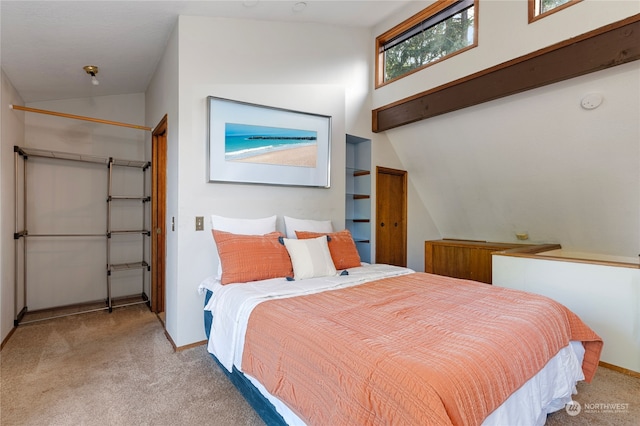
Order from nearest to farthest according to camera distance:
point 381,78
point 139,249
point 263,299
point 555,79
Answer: point 263,299
point 555,79
point 381,78
point 139,249

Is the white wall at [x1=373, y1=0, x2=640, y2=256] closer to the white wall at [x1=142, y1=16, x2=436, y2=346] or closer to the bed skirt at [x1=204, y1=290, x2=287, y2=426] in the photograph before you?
the white wall at [x1=142, y1=16, x2=436, y2=346]

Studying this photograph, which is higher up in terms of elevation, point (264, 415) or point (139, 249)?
point (139, 249)

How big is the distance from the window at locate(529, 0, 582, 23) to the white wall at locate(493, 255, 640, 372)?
2013 millimetres

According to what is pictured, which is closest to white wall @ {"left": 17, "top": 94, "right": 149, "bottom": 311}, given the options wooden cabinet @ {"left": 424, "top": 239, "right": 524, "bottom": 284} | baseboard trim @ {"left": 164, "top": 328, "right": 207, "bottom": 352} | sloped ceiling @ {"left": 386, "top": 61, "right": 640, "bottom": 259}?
baseboard trim @ {"left": 164, "top": 328, "right": 207, "bottom": 352}

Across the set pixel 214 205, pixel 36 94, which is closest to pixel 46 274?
pixel 36 94

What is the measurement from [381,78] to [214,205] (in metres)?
2.63

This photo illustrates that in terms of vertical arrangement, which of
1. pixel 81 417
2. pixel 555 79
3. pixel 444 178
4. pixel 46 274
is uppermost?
pixel 555 79

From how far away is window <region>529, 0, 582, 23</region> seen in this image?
2.42 metres

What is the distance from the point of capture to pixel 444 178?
4094mm

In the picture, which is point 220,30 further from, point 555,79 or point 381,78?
point 555,79

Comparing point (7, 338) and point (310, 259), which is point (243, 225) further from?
point (7, 338)

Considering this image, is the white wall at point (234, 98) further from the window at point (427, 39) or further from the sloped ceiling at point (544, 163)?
the sloped ceiling at point (544, 163)

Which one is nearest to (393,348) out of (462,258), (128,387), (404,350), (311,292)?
(404,350)

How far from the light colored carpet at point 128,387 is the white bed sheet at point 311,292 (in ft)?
0.82
